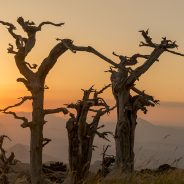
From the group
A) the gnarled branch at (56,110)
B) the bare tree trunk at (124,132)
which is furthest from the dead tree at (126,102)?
the gnarled branch at (56,110)

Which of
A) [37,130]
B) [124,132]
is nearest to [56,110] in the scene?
[37,130]

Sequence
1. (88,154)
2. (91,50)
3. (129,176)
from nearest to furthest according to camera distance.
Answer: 1. (129,176)
2. (91,50)
3. (88,154)

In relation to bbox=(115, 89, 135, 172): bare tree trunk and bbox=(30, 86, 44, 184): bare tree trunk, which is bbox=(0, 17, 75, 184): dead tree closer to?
bbox=(30, 86, 44, 184): bare tree trunk

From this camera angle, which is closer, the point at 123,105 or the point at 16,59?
the point at 16,59

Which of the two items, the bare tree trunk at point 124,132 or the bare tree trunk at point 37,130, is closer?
the bare tree trunk at point 37,130

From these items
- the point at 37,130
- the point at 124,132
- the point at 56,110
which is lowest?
the point at 37,130

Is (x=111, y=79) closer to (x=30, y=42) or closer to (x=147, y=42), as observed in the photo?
(x=147, y=42)

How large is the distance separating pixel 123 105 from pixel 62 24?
667cm

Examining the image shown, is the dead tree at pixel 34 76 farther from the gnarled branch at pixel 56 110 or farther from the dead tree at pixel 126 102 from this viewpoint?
the dead tree at pixel 126 102

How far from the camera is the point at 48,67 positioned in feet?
42.7

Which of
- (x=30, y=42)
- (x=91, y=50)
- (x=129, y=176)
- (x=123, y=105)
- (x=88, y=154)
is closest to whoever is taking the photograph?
(x=129, y=176)

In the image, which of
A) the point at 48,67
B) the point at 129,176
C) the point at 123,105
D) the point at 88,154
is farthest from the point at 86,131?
the point at 129,176

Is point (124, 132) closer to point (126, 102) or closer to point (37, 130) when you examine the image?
point (126, 102)

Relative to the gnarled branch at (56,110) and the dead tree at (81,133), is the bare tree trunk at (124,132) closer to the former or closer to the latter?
the dead tree at (81,133)
